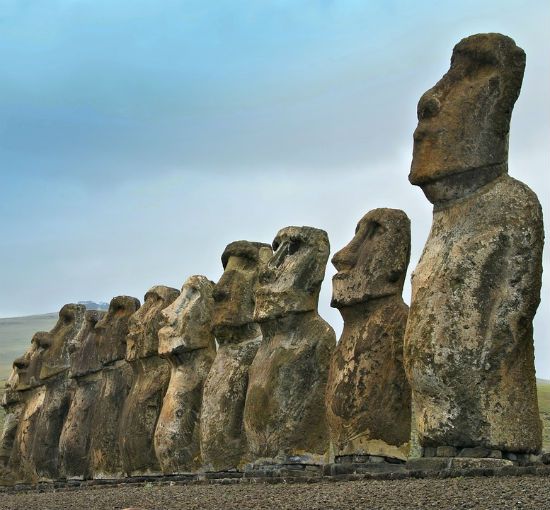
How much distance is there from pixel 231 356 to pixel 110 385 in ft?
15.1

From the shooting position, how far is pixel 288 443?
17.0 meters

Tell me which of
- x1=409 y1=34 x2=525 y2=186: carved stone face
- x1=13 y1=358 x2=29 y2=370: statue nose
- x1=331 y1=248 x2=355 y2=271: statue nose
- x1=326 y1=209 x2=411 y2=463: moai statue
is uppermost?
x1=409 y1=34 x2=525 y2=186: carved stone face

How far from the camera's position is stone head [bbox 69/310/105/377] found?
23.9 metres

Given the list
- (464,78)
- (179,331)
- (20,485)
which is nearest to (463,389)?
(464,78)

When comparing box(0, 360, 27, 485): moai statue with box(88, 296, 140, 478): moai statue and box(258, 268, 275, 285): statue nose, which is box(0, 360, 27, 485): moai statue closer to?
box(88, 296, 140, 478): moai statue

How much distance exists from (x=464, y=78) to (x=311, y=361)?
444 cm

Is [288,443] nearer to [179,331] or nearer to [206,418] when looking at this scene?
[206,418]

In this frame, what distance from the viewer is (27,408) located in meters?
26.5

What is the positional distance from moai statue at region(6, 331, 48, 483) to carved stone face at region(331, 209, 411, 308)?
11.1 metres

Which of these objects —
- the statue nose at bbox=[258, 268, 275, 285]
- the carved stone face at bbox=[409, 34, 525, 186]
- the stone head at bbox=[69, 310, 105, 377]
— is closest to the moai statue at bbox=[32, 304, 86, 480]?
the stone head at bbox=[69, 310, 105, 377]

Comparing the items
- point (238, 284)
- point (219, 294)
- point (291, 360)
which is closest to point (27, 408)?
point (219, 294)

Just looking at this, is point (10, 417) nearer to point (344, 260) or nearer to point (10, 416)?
point (10, 416)

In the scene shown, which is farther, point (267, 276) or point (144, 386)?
point (144, 386)

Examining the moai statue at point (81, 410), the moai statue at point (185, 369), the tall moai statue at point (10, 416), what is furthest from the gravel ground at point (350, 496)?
the tall moai statue at point (10, 416)
